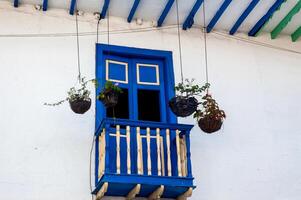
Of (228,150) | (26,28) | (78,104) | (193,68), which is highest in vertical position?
(26,28)

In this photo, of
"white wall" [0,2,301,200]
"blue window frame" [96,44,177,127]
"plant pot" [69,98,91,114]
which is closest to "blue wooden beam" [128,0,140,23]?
"white wall" [0,2,301,200]

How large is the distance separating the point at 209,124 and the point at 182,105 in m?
0.43

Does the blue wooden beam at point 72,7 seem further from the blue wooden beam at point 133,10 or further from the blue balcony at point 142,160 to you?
the blue balcony at point 142,160

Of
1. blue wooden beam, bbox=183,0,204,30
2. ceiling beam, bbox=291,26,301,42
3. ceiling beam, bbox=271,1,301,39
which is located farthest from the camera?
ceiling beam, bbox=291,26,301,42

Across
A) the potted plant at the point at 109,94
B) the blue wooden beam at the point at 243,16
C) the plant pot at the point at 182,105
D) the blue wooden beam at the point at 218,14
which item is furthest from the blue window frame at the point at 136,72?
the blue wooden beam at the point at 243,16

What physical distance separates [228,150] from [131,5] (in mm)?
2452

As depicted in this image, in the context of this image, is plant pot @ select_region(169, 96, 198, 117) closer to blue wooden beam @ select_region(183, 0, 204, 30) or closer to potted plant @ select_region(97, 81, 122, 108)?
potted plant @ select_region(97, 81, 122, 108)

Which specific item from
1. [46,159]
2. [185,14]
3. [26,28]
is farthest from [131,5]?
[46,159]

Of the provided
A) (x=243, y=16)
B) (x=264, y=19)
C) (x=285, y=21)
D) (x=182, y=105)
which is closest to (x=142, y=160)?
(x=182, y=105)

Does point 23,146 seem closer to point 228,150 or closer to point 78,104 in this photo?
point 78,104

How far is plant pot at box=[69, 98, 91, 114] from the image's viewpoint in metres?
6.70

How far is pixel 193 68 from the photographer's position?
314 inches

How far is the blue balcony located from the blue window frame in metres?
0.48

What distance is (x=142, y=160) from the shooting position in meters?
6.79
